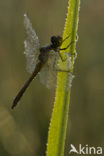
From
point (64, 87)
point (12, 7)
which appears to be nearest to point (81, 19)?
point (12, 7)

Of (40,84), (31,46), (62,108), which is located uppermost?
(31,46)

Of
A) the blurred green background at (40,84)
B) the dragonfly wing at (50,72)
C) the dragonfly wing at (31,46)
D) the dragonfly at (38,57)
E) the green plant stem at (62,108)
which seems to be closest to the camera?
the green plant stem at (62,108)

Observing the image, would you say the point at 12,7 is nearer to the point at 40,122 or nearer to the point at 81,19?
the point at 81,19

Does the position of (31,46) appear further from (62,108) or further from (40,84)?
(40,84)

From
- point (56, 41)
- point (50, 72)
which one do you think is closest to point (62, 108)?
point (50, 72)

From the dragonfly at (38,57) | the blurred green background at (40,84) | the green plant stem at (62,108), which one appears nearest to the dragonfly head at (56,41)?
the dragonfly at (38,57)

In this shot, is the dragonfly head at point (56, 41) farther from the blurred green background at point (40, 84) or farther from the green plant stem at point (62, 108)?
the blurred green background at point (40, 84)
